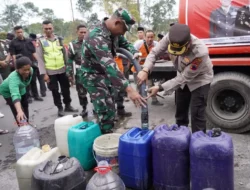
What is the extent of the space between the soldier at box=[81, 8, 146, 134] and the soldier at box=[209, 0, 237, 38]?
1182mm

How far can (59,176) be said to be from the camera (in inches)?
75.8

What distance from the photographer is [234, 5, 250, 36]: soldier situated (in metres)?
3.21

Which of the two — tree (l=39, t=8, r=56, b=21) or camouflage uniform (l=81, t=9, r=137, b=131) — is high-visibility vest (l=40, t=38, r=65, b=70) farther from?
tree (l=39, t=8, r=56, b=21)

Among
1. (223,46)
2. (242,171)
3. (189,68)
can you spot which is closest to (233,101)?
(223,46)

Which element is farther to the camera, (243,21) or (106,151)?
(243,21)

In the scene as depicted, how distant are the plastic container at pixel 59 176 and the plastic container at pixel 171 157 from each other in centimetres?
67

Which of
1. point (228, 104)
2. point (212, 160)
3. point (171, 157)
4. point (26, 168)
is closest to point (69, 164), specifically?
point (26, 168)

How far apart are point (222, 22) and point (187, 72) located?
1287 millimetres

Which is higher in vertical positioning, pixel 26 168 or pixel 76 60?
pixel 76 60

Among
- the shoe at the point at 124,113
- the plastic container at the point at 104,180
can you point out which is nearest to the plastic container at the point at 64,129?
the plastic container at the point at 104,180

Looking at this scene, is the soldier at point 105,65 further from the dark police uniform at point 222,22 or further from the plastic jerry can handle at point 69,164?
the dark police uniform at point 222,22

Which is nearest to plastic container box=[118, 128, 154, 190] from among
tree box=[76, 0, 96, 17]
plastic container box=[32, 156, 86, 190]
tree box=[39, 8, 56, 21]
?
plastic container box=[32, 156, 86, 190]

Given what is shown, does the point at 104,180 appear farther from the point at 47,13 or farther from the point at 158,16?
the point at 47,13

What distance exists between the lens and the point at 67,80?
517 centimetres
